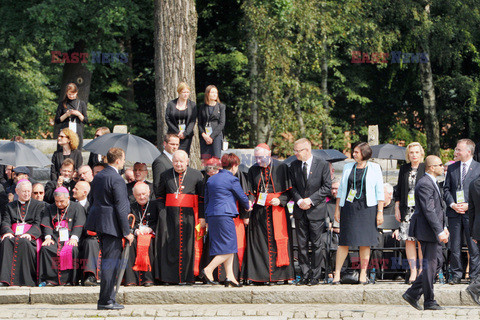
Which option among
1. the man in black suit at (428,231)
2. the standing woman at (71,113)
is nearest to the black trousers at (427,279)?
the man in black suit at (428,231)

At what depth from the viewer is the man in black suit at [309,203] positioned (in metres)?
13.4

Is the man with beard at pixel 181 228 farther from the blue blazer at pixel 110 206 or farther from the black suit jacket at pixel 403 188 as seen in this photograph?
the black suit jacket at pixel 403 188

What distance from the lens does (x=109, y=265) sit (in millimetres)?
11508

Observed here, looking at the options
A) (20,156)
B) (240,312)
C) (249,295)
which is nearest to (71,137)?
(20,156)

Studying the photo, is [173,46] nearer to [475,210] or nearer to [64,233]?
[64,233]

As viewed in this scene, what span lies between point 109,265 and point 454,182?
527 cm

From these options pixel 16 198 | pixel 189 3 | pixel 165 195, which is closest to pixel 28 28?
pixel 189 3

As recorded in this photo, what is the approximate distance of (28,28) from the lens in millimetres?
28297

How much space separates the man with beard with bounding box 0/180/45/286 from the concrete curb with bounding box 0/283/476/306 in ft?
3.64

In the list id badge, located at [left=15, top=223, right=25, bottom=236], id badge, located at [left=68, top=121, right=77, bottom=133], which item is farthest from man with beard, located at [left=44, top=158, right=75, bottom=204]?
id badge, located at [left=68, top=121, right=77, bottom=133]

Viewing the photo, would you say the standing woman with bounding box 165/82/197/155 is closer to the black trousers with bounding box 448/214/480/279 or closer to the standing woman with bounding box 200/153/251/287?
the standing woman with bounding box 200/153/251/287

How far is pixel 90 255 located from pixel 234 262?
2132 millimetres

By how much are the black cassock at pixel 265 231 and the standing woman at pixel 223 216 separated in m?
0.63

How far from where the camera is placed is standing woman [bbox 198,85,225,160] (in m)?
15.8
